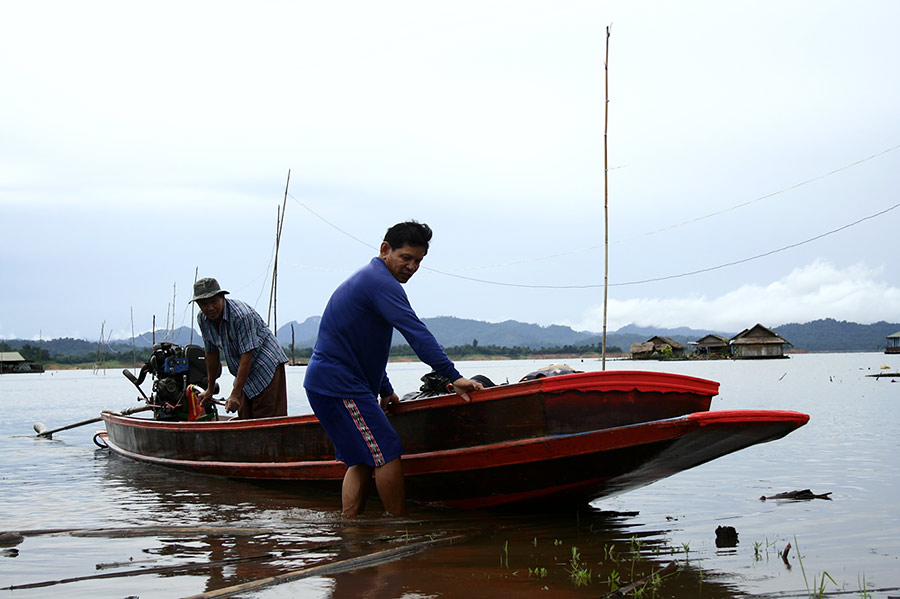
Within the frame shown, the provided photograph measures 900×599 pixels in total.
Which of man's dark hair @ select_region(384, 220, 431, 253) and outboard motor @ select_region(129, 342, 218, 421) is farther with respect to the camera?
outboard motor @ select_region(129, 342, 218, 421)

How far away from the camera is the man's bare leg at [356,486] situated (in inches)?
209

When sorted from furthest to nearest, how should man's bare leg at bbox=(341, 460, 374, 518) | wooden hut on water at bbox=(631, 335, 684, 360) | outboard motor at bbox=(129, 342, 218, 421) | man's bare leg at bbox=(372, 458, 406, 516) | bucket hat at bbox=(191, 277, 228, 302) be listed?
1. wooden hut on water at bbox=(631, 335, 684, 360)
2. outboard motor at bbox=(129, 342, 218, 421)
3. bucket hat at bbox=(191, 277, 228, 302)
4. man's bare leg at bbox=(341, 460, 374, 518)
5. man's bare leg at bbox=(372, 458, 406, 516)

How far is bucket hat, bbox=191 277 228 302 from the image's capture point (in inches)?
267

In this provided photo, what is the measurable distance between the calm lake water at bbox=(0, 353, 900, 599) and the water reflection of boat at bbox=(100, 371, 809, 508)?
298 mm

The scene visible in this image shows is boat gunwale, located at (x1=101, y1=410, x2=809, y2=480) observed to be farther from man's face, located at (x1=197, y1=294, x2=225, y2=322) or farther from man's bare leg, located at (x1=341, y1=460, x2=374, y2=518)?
man's face, located at (x1=197, y1=294, x2=225, y2=322)

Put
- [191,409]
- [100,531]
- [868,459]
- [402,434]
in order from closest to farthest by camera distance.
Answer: [100,531] → [402,434] → [191,409] → [868,459]

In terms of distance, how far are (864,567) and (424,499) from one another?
2.92 metres

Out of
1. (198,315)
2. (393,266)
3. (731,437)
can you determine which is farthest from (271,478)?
(731,437)

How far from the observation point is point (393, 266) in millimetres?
5023

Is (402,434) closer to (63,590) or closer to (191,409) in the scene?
(63,590)

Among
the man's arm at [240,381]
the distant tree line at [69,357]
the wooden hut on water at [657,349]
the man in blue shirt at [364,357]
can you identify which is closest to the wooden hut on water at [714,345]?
the wooden hut on water at [657,349]

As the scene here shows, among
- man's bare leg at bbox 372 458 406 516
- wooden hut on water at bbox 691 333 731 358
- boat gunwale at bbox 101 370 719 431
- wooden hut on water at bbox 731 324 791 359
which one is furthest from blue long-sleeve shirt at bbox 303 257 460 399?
wooden hut on water at bbox 691 333 731 358

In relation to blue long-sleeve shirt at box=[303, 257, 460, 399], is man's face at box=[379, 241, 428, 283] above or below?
above

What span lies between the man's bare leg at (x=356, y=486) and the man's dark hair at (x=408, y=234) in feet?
4.89
